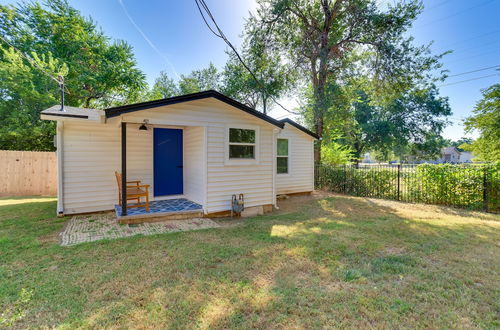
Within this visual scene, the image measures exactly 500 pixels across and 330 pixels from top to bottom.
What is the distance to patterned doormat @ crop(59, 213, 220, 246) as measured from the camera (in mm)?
4090

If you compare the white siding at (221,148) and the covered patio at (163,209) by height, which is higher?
the white siding at (221,148)

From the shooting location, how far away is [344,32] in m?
11.5

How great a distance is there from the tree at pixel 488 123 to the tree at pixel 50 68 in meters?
20.0

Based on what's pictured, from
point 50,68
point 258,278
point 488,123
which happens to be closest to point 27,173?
point 50,68

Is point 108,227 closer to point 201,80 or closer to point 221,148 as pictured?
point 221,148

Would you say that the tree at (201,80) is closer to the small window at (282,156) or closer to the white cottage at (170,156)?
the small window at (282,156)

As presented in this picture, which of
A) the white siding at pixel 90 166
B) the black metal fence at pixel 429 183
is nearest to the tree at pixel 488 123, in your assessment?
the black metal fence at pixel 429 183

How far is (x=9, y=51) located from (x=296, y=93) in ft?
54.6

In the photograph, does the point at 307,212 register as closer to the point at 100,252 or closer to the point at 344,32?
the point at 100,252

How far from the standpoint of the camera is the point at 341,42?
1145cm

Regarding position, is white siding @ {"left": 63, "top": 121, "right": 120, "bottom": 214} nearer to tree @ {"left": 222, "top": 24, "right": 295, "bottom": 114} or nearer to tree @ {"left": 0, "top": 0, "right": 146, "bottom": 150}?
tree @ {"left": 222, "top": 24, "right": 295, "bottom": 114}

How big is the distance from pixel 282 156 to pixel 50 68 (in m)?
13.6

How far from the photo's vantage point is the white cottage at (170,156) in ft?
16.7

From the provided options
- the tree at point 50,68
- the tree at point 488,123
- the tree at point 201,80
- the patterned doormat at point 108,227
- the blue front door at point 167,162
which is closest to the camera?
the patterned doormat at point 108,227
